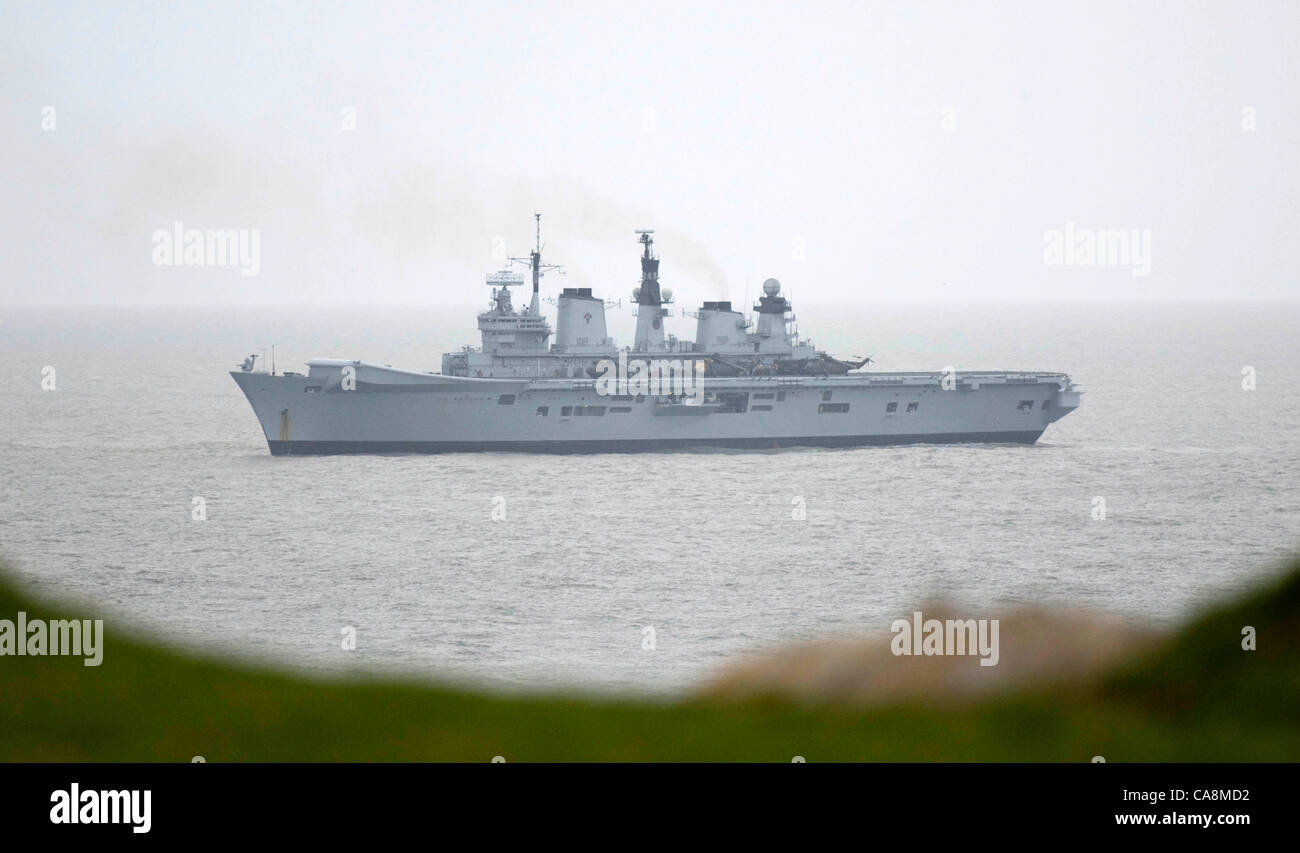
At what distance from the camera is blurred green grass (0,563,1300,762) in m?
5.91

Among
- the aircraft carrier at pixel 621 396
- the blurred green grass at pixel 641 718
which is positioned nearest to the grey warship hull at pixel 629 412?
the aircraft carrier at pixel 621 396

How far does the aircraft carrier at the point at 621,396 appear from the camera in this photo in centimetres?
5525

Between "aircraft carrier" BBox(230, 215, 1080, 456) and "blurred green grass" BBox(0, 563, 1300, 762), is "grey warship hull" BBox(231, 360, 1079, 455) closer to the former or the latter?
"aircraft carrier" BBox(230, 215, 1080, 456)

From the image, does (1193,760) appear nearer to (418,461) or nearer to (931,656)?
(931,656)

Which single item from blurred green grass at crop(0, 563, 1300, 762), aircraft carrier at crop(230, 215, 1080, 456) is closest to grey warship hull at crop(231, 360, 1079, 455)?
aircraft carrier at crop(230, 215, 1080, 456)

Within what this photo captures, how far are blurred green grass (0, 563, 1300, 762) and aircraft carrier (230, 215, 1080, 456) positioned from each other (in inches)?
1863

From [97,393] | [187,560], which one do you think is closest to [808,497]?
[187,560]

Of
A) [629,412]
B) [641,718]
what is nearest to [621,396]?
[629,412]

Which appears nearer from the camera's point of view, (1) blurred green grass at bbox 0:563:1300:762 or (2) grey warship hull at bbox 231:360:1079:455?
(1) blurred green grass at bbox 0:563:1300:762

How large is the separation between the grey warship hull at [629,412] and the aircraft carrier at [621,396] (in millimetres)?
54

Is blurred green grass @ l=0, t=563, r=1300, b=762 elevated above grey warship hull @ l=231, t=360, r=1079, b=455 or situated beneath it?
situated beneath

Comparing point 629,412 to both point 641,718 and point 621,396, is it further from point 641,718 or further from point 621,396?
point 641,718

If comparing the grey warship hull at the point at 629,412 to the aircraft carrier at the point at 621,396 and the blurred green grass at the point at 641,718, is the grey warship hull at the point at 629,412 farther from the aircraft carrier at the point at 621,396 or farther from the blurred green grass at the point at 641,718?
the blurred green grass at the point at 641,718

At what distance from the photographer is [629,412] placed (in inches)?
2267
